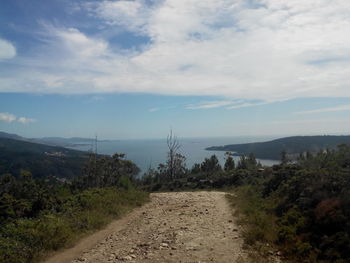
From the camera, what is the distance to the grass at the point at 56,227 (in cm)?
669

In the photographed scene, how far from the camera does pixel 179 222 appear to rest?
1002 centimetres

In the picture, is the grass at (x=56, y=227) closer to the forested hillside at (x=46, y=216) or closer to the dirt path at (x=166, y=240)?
the forested hillside at (x=46, y=216)

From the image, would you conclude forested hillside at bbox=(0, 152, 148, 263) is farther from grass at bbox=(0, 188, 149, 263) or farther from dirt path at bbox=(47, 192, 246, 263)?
dirt path at bbox=(47, 192, 246, 263)

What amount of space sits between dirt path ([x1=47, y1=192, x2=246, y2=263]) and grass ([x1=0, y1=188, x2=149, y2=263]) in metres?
0.42

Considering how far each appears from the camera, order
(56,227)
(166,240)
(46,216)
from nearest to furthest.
→ (166,240)
(56,227)
(46,216)

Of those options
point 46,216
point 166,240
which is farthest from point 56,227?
point 166,240

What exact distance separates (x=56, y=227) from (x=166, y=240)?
3.05 metres

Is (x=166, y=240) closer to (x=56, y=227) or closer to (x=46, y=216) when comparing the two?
(x=56, y=227)

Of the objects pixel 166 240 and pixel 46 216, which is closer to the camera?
pixel 166 240

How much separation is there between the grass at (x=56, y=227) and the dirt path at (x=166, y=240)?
418 mm

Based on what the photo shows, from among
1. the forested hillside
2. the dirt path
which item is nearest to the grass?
the forested hillside

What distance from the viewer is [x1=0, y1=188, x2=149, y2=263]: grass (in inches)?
263

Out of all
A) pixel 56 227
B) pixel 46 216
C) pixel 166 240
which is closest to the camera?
pixel 166 240

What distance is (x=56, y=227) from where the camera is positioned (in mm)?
7984
